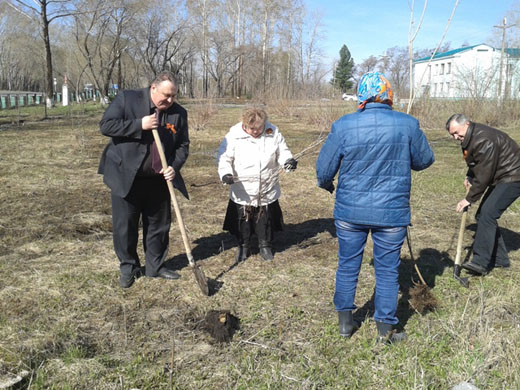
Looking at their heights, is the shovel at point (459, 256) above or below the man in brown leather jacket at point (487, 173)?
below

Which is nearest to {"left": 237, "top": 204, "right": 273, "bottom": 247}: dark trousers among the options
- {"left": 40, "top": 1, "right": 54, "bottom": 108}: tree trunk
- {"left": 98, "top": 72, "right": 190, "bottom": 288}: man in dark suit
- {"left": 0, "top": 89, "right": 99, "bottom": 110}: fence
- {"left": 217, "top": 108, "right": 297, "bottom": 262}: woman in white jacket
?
{"left": 217, "top": 108, "right": 297, "bottom": 262}: woman in white jacket

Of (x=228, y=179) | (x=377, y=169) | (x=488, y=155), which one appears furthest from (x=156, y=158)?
(x=488, y=155)

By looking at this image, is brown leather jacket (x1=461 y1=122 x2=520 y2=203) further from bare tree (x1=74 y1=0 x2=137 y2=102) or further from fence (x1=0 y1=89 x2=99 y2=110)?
bare tree (x1=74 y1=0 x2=137 y2=102)

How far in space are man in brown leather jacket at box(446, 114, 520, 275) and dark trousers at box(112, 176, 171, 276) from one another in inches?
106

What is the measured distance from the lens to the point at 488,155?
3959mm

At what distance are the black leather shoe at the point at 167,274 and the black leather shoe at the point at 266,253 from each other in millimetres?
941

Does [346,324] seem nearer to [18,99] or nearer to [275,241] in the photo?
[275,241]

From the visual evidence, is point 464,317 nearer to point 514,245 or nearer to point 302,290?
point 302,290

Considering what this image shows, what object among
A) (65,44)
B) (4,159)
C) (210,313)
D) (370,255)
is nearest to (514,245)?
(370,255)

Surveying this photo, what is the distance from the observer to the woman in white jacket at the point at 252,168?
415cm

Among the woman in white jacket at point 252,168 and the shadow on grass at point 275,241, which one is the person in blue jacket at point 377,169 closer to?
the woman in white jacket at point 252,168

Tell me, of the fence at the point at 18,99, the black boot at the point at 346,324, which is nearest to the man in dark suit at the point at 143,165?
the black boot at the point at 346,324

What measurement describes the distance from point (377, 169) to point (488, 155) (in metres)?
1.87

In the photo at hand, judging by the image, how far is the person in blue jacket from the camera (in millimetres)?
2641
